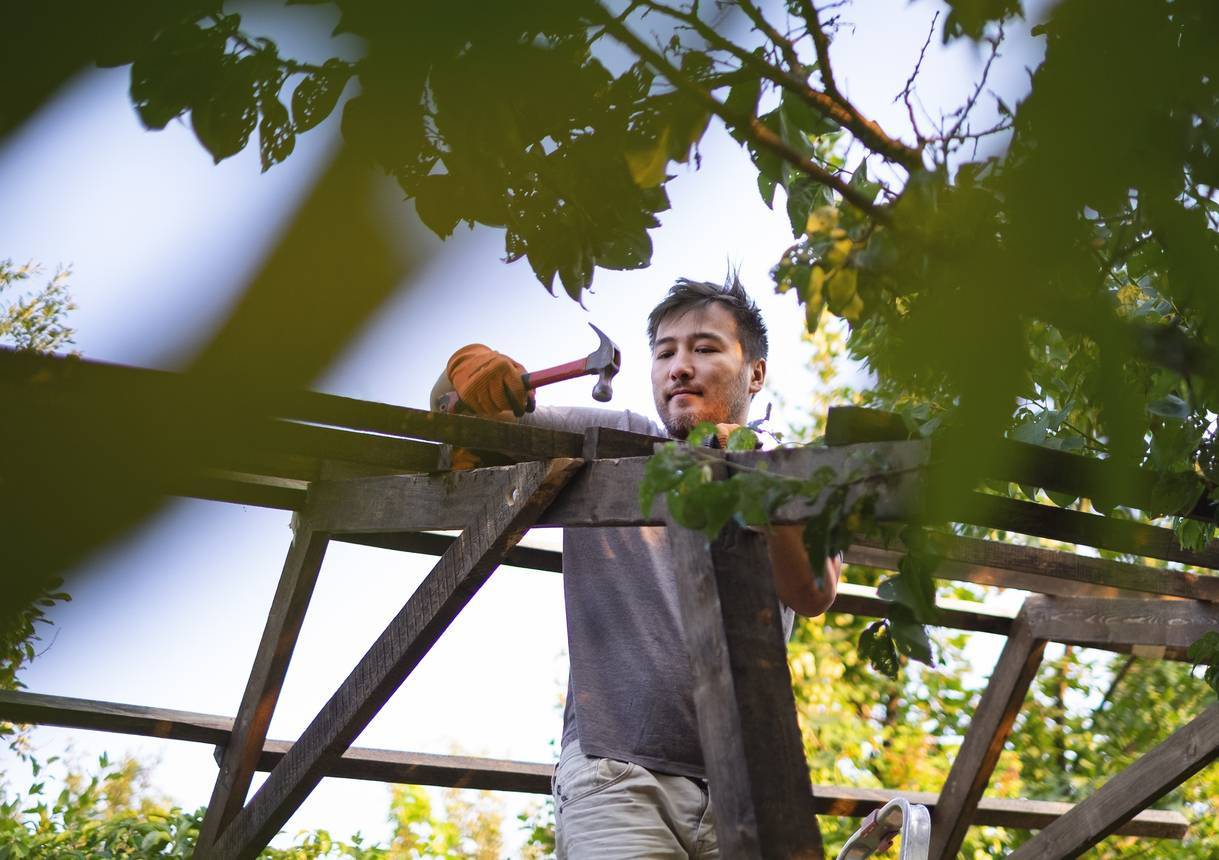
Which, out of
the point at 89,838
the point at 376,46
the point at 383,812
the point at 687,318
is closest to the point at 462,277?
the point at 376,46

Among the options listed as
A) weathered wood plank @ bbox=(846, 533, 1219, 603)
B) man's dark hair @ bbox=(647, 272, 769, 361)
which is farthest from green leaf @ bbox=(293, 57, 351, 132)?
man's dark hair @ bbox=(647, 272, 769, 361)

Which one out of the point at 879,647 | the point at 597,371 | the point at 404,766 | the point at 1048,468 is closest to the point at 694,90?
the point at 1048,468

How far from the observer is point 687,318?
2.74 metres

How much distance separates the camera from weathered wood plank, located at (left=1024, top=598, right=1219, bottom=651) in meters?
3.61

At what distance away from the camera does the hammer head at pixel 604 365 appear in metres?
1.97

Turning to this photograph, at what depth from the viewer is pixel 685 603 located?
5.54 feet

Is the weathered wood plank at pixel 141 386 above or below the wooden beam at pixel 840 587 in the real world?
below

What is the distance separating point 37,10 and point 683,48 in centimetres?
21

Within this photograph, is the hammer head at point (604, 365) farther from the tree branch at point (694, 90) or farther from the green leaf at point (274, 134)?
the green leaf at point (274, 134)

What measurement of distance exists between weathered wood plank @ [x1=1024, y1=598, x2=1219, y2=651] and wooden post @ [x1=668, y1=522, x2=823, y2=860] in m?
2.38

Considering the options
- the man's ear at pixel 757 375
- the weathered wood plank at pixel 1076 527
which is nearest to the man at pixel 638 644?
the man's ear at pixel 757 375

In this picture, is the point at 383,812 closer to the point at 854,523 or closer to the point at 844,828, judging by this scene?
the point at 844,828

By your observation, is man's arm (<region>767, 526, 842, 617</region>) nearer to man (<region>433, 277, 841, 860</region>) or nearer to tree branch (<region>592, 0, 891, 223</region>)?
man (<region>433, 277, 841, 860</region>)

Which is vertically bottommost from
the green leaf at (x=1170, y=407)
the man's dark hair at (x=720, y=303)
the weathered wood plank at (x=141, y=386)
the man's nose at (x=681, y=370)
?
the weathered wood plank at (x=141, y=386)
